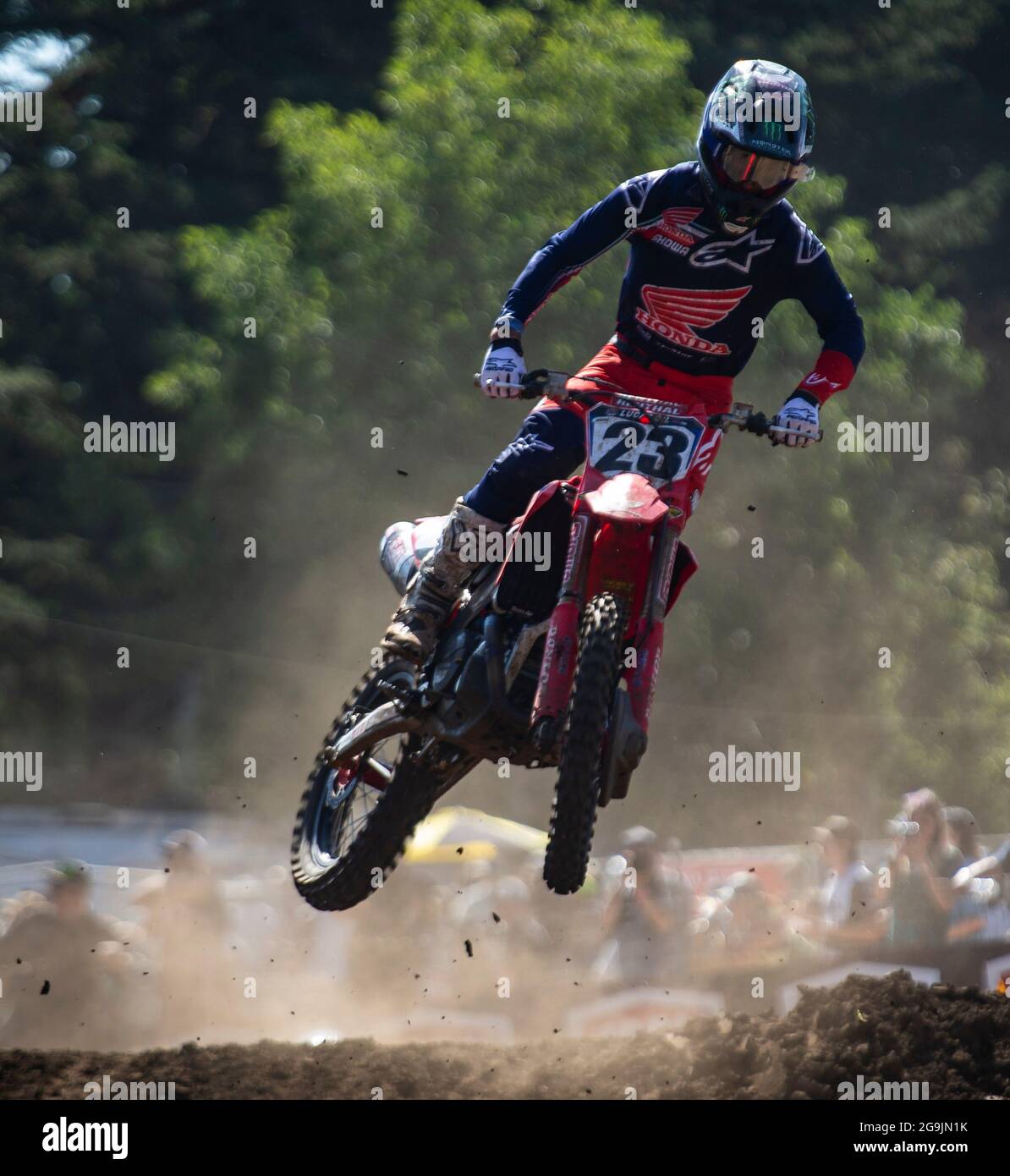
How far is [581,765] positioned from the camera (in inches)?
232

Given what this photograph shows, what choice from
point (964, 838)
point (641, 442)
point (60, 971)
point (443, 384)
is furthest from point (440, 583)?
point (443, 384)

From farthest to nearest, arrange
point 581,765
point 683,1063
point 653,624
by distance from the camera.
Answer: point 683,1063 < point 653,624 < point 581,765

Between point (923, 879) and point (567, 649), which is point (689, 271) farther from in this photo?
point (923, 879)

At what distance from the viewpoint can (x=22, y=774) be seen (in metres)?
17.7

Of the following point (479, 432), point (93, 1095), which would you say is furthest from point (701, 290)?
point (479, 432)

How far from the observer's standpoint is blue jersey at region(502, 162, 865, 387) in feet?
22.5

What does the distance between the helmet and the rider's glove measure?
1059 millimetres

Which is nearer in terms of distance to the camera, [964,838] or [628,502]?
[628,502]

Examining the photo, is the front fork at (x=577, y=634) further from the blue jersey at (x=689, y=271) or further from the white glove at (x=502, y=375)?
the blue jersey at (x=689, y=271)

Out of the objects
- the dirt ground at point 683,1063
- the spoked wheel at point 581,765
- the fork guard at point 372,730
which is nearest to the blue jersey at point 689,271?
the spoked wheel at point 581,765

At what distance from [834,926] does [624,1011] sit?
1666 mm

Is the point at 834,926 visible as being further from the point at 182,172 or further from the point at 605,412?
the point at 182,172

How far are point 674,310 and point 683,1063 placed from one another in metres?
4.06

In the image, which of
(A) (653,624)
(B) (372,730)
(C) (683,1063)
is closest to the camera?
(A) (653,624)
